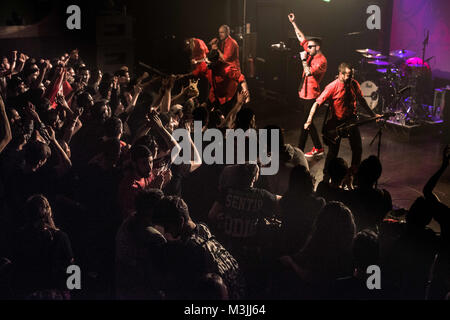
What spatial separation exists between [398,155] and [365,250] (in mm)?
4562

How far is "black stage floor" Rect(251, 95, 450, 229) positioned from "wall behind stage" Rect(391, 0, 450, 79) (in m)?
2.07

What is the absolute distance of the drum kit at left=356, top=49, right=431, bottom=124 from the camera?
8.55m

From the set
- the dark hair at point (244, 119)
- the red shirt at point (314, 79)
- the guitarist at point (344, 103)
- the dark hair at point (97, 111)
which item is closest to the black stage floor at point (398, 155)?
the guitarist at point (344, 103)

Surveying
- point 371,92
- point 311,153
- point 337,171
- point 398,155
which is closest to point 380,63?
point 371,92

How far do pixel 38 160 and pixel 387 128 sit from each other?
6.24m

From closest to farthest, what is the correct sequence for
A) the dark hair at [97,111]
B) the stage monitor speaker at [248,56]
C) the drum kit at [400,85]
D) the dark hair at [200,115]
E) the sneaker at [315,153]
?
the dark hair at [97,111], the dark hair at [200,115], the sneaker at [315,153], the drum kit at [400,85], the stage monitor speaker at [248,56]

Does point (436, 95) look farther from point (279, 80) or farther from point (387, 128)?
point (279, 80)

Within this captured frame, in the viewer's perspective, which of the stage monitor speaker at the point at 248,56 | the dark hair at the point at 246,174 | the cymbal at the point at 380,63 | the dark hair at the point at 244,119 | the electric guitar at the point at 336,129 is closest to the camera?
the dark hair at the point at 246,174

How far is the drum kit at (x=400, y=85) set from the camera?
855 centimetres

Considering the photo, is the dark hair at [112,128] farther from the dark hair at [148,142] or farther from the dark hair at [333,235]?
the dark hair at [333,235]

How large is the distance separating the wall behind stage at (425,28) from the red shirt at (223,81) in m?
4.22

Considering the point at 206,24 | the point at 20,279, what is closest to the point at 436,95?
the point at 206,24

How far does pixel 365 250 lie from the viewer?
2.91m

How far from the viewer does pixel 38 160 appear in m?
3.53
